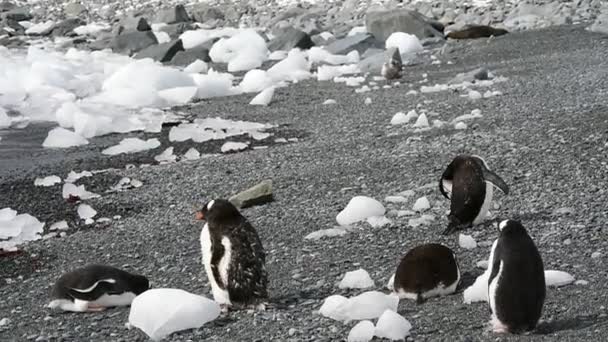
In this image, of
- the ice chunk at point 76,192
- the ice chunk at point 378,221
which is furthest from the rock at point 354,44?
the ice chunk at point 378,221

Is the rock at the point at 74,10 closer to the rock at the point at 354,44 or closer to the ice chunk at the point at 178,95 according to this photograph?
the rock at the point at 354,44

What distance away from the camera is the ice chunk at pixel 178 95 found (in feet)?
39.6

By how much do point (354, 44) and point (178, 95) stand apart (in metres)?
4.39

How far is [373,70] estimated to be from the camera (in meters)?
13.5

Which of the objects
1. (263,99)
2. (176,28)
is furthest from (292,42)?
(263,99)

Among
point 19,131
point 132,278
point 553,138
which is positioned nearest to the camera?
point 132,278

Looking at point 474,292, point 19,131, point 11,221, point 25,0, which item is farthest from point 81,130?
point 25,0

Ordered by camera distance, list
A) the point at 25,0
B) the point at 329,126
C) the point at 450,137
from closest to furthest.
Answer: the point at 450,137 → the point at 329,126 → the point at 25,0

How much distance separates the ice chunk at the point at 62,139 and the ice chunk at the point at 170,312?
220 inches

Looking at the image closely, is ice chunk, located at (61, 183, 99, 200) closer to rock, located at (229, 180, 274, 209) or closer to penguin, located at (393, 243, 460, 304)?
rock, located at (229, 180, 274, 209)

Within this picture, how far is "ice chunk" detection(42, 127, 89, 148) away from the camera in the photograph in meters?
9.64

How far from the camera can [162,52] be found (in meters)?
16.7

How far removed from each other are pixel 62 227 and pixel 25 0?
82.5ft

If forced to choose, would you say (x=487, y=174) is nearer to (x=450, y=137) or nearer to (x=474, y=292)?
(x=474, y=292)
